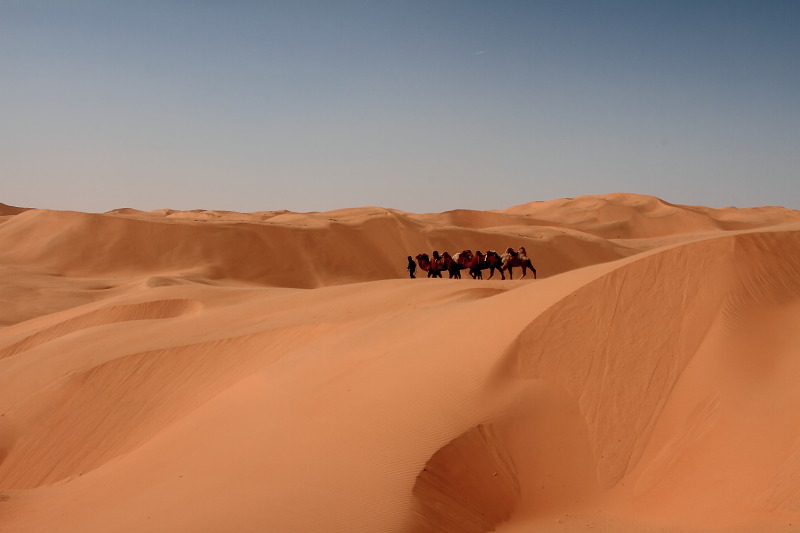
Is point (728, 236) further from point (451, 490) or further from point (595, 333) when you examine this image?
point (451, 490)

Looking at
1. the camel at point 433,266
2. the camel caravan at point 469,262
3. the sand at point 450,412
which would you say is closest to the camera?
the sand at point 450,412

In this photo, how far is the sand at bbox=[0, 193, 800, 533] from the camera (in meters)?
6.29

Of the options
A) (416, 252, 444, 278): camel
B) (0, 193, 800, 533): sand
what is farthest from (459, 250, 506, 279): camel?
(0, 193, 800, 533): sand

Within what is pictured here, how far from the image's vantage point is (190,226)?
142 ft

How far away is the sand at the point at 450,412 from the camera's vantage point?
6293 mm

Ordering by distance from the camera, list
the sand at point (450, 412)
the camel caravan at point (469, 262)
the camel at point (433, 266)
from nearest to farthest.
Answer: the sand at point (450, 412)
the camel caravan at point (469, 262)
the camel at point (433, 266)

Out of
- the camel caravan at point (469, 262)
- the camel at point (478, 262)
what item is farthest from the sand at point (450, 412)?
the camel at point (478, 262)

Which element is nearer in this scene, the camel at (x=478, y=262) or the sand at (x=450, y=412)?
the sand at (x=450, y=412)

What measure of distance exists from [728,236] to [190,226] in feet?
124

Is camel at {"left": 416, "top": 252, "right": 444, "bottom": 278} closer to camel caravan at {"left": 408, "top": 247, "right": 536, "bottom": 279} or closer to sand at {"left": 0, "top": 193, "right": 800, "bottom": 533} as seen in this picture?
camel caravan at {"left": 408, "top": 247, "right": 536, "bottom": 279}

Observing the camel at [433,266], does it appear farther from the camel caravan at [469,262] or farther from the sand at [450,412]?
the sand at [450,412]

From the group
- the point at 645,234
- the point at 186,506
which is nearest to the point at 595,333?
the point at 186,506

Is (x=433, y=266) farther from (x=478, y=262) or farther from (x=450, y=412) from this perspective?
(x=450, y=412)

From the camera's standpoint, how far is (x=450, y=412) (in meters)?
7.44
